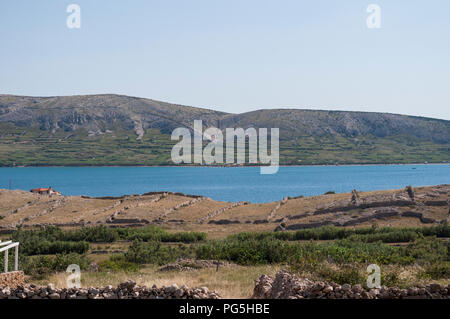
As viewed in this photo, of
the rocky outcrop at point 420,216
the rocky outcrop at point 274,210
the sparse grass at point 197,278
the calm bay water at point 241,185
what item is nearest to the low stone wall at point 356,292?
the sparse grass at point 197,278

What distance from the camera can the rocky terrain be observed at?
40594mm

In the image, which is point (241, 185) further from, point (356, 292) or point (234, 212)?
→ point (356, 292)

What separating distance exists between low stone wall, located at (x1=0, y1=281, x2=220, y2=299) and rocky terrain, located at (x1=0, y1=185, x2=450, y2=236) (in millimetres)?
28097

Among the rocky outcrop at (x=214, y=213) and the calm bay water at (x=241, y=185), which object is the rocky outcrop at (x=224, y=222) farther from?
the calm bay water at (x=241, y=185)

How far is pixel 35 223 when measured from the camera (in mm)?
45125

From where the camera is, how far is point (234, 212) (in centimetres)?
4928

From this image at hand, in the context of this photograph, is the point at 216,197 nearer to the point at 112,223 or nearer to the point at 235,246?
the point at 112,223

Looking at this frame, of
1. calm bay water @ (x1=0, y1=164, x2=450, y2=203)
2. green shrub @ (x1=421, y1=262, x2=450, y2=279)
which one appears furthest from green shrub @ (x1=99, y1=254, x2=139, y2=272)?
calm bay water @ (x1=0, y1=164, x2=450, y2=203)

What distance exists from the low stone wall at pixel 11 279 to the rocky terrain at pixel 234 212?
26.2m

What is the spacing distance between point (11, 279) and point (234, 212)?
37318 millimetres

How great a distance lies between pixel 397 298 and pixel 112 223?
124 feet

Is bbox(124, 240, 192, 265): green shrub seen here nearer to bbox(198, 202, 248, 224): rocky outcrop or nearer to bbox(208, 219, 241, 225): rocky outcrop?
bbox(208, 219, 241, 225): rocky outcrop
